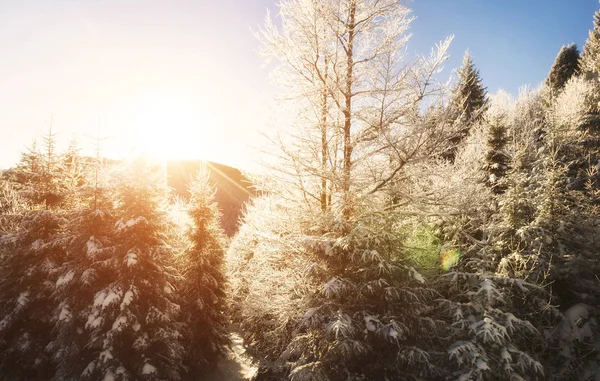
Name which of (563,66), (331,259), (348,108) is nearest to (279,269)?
(331,259)

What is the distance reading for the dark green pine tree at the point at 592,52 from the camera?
89.5 feet

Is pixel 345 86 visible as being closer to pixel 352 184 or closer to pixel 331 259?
pixel 352 184

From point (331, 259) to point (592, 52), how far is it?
1581 inches

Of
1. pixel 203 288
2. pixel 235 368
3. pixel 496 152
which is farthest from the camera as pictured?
pixel 496 152

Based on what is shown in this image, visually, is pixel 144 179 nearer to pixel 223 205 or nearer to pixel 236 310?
pixel 236 310

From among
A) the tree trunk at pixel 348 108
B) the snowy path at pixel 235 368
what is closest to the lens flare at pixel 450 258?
the tree trunk at pixel 348 108

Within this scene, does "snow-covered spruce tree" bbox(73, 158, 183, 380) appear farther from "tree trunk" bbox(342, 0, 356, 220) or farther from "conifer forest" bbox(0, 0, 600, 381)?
"tree trunk" bbox(342, 0, 356, 220)

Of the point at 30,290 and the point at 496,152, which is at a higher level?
the point at 496,152

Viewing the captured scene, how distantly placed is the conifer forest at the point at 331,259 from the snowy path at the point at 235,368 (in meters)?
0.18

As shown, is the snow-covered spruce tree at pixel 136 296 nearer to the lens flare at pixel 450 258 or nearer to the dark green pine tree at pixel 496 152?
the lens flare at pixel 450 258

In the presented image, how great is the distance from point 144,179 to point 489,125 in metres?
19.0

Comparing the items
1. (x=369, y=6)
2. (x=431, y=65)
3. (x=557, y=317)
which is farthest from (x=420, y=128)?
(x=557, y=317)

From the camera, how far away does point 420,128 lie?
6.49 metres

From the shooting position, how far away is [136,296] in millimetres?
9602
